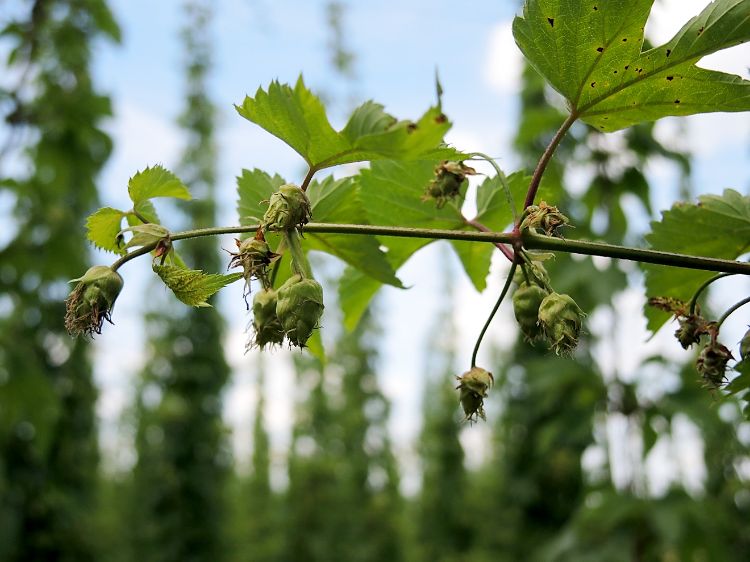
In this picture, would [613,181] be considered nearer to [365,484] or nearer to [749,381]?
[749,381]

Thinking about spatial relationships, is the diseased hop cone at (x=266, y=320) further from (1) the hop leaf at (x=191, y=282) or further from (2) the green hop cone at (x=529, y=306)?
(2) the green hop cone at (x=529, y=306)

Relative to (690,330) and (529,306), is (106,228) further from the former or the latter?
(690,330)

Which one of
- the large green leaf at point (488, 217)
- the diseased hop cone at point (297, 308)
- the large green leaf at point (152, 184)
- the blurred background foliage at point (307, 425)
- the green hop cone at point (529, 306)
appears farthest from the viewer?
the blurred background foliage at point (307, 425)

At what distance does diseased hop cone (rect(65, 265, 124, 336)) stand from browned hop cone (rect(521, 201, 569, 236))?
512 millimetres

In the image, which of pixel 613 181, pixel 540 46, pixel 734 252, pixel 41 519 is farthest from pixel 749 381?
pixel 41 519

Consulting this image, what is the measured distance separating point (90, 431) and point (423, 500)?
27.4ft

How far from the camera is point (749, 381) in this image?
113 cm

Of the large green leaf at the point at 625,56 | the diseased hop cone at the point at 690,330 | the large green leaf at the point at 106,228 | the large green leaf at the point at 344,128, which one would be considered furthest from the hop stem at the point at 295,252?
the diseased hop cone at the point at 690,330

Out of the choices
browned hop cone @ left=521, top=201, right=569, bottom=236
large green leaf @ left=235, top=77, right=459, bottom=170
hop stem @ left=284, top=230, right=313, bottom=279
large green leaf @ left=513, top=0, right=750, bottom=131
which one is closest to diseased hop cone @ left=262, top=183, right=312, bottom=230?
hop stem @ left=284, top=230, right=313, bottom=279

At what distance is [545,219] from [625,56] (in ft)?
0.89

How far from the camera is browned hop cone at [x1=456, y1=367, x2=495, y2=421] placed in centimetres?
104

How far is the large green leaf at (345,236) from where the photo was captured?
3.85 feet

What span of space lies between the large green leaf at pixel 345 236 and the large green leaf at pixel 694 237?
0.43m

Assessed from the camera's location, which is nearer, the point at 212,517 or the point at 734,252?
the point at 734,252
